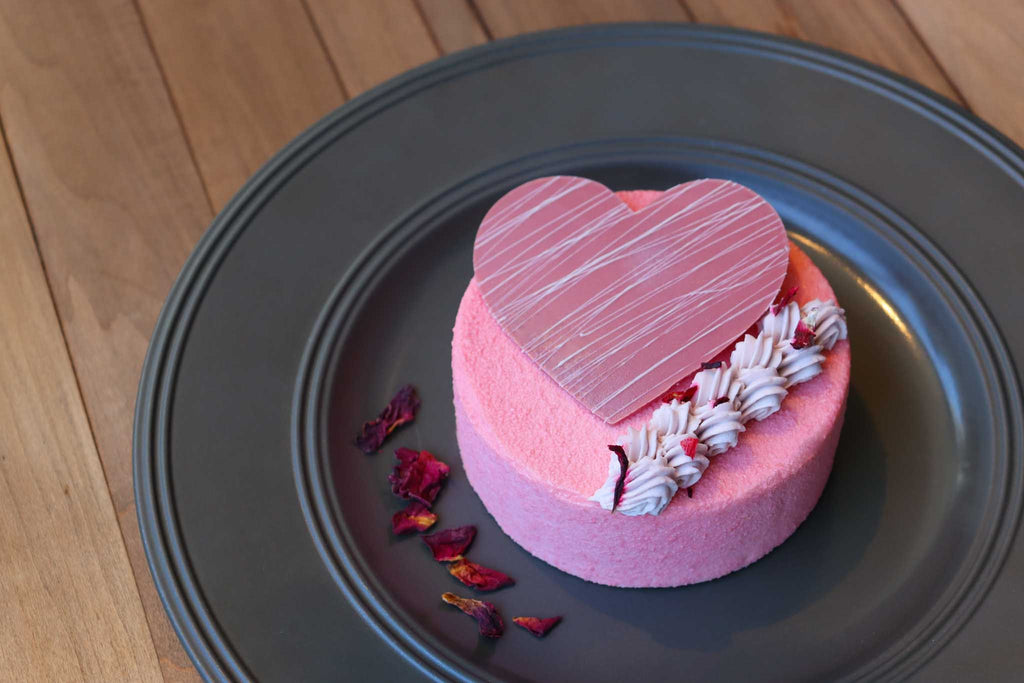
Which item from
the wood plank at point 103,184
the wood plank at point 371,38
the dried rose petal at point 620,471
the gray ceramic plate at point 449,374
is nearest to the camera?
the dried rose petal at point 620,471

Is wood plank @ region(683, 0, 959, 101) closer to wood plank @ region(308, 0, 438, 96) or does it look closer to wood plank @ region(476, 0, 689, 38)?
A: wood plank @ region(476, 0, 689, 38)

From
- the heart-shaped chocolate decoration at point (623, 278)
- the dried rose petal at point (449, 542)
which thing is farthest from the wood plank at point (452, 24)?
the dried rose petal at point (449, 542)

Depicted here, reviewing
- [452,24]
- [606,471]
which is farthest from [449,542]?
[452,24]

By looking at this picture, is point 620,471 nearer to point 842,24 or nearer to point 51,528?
point 51,528

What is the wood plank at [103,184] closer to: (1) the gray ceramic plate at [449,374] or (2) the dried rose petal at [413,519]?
(1) the gray ceramic plate at [449,374]

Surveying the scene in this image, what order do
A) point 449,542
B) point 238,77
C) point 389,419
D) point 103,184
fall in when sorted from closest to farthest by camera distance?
point 449,542 < point 389,419 < point 103,184 < point 238,77

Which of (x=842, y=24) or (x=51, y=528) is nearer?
(x=51, y=528)
